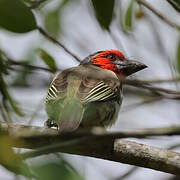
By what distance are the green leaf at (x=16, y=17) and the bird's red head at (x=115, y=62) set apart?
9.08 feet

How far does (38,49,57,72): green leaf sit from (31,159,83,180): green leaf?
2010mm

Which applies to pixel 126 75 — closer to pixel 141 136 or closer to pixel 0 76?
pixel 0 76

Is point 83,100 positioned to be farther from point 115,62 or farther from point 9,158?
point 9,158

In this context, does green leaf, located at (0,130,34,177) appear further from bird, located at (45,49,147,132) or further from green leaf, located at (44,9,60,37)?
green leaf, located at (44,9,60,37)

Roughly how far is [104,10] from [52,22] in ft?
6.57

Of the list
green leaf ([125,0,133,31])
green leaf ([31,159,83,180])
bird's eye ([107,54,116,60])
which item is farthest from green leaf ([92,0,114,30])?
bird's eye ([107,54,116,60])

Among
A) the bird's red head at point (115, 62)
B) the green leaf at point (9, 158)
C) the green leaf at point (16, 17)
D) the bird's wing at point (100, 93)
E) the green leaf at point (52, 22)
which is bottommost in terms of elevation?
the bird's red head at point (115, 62)

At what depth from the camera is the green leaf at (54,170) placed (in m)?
1.22

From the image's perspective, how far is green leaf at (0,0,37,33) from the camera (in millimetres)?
1560

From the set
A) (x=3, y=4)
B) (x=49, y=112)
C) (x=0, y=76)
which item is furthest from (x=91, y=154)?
(x=3, y=4)

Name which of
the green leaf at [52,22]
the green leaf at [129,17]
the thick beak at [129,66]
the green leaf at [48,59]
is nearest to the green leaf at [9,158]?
the green leaf at [129,17]

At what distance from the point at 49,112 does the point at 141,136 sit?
2237 millimetres

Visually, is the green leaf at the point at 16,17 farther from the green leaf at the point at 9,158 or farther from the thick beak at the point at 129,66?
the thick beak at the point at 129,66

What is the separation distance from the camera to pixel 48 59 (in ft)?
10.8
